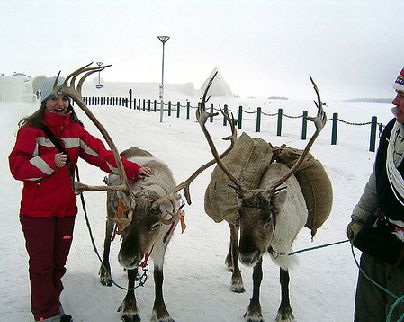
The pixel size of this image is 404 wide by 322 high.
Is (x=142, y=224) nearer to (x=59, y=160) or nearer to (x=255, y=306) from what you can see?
(x=59, y=160)

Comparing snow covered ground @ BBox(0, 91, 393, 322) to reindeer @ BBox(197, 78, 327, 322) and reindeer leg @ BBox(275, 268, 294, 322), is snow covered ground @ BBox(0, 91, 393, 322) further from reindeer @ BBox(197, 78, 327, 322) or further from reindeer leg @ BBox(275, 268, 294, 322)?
reindeer @ BBox(197, 78, 327, 322)

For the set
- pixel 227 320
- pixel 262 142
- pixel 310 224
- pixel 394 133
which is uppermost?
pixel 394 133

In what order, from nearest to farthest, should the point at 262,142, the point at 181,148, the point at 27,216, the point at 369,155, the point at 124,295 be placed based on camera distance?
1. the point at 27,216
2. the point at 124,295
3. the point at 262,142
4. the point at 369,155
5. the point at 181,148

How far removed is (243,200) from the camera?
365cm

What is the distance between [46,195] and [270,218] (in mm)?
1753

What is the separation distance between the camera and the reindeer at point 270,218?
354cm

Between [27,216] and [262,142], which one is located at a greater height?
[262,142]

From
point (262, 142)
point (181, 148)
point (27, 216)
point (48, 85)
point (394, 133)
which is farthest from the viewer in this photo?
point (181, 148)

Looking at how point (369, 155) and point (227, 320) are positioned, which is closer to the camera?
point (227, 320)

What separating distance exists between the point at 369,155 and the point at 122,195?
29.1 feet

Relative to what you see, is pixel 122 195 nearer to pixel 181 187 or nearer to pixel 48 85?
pixel 181 187

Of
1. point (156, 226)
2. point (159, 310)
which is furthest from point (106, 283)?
point (156, 226)

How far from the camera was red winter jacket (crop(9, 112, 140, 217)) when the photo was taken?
10.9 ft

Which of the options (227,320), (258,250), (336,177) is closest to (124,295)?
(227,320)
